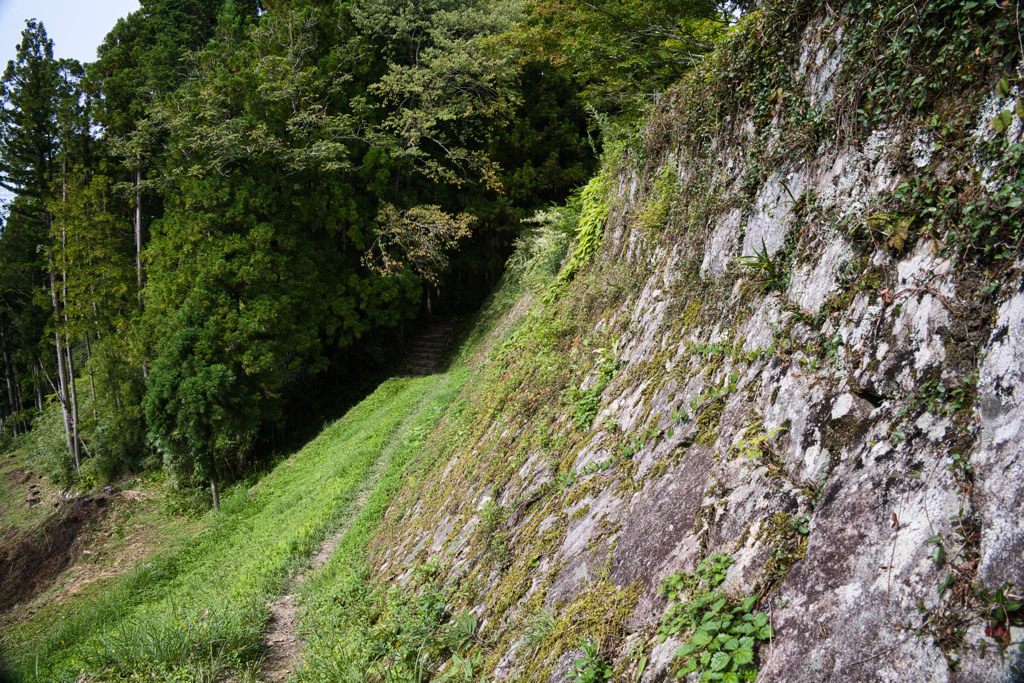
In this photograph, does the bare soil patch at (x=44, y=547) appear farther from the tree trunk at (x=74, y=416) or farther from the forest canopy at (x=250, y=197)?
the tree trunk at (x=74, y=416)

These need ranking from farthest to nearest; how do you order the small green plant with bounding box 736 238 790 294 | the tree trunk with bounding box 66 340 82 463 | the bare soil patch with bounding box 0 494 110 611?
the tree trunk with bounding box 66 340 82 463, the bare soil patch with bounding box 0 494 110 611, the small green plant with bounding box 736 238 790 294

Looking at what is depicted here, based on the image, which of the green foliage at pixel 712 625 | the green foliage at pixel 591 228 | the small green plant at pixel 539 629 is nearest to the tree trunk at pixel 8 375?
the green foliage at pixel 591 228

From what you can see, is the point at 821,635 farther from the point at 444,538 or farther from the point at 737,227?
the point at 444,538

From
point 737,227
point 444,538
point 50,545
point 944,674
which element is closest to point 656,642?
point 944,674

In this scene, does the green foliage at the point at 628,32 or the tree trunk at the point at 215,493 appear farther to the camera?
the tree trunk at the point at 215,493

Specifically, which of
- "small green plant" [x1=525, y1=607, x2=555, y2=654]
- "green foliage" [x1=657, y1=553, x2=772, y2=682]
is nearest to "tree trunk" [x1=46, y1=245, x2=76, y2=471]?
"small green plant" [x1=525, y1=607, x2=555, y2=654]

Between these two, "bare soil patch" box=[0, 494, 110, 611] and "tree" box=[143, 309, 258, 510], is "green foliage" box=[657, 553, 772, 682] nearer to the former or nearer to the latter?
"tree" box=[143, 309, 258, 510]

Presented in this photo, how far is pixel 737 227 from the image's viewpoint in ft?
13.6

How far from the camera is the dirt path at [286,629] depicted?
16.9 ft

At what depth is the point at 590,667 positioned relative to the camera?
260 cm

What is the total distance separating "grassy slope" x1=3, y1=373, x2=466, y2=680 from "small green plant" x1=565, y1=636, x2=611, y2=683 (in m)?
3.67

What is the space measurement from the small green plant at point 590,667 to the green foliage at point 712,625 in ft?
1.15

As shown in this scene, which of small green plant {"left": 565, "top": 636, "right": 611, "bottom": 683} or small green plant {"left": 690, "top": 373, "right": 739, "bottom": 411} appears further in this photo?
small green plant {"left": 690, "top": 373, "right": 739, "bottom": 411}

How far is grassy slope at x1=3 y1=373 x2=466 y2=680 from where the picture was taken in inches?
203
